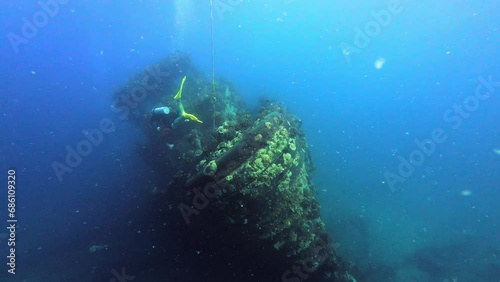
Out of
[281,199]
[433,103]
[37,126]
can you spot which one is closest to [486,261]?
[281,199]

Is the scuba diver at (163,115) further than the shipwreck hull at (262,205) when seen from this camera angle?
Yes

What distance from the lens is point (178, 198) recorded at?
22.0 ft

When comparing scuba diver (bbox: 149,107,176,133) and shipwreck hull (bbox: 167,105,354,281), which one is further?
scuba diver (bbox: 149,107,176,133)

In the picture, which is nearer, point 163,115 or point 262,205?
point 262,205

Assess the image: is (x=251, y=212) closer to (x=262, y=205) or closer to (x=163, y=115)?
(x=262, y=205)

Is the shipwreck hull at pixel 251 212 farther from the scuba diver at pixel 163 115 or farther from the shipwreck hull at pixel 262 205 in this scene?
the scuba diver at pixel 163 115

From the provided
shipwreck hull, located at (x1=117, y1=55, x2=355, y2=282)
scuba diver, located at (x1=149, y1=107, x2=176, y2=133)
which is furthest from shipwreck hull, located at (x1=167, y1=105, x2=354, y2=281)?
scuba diver, located at (x1=149, y1=107, x2=176, y2=133)

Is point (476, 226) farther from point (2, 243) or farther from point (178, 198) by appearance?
point (2, 243)

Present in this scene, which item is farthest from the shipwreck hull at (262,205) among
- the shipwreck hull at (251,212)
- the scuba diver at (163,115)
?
the scuba diver at (163,115)

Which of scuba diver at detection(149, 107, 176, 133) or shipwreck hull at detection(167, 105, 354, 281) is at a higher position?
scuba diver at detection(149, 107, 176, 133)

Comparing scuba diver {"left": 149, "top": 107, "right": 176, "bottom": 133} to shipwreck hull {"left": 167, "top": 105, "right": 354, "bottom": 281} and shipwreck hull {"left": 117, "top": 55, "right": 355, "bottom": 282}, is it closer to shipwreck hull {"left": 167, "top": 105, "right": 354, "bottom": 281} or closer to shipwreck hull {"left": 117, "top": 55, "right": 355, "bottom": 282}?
shipwreck hull {"left": 117, "top": 55, "right": 355, "bottom": 282}

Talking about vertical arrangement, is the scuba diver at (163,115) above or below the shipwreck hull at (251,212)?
above

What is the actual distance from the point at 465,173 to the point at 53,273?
127ft

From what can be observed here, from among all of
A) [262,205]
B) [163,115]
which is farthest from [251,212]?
[163,115]
